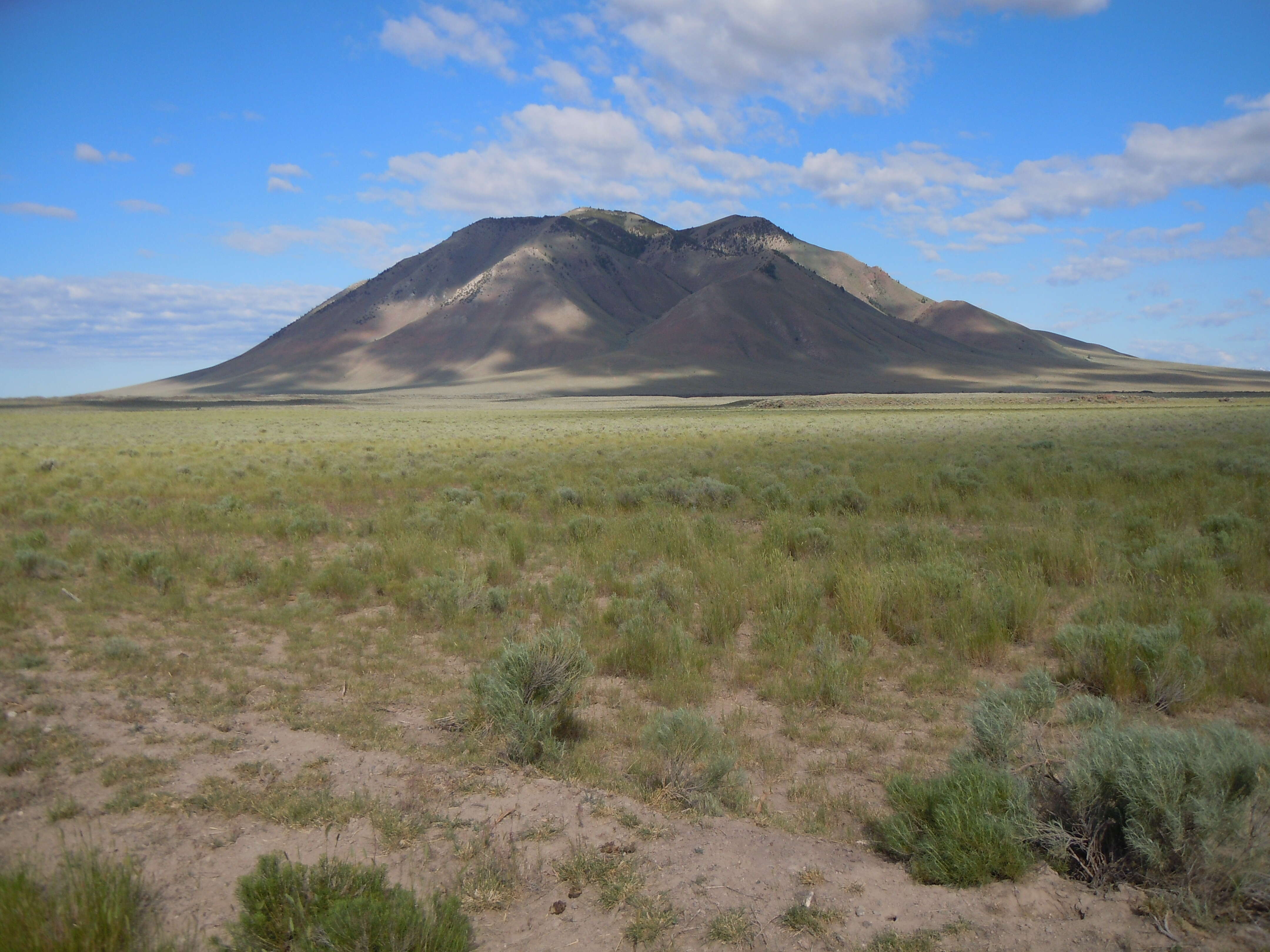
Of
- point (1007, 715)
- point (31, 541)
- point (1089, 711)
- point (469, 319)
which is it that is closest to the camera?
point (1007, 715)

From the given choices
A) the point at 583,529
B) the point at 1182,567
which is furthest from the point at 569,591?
the point at 1182,567

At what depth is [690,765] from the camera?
4.56 metres

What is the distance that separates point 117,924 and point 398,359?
544ft

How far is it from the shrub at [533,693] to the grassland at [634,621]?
112mm

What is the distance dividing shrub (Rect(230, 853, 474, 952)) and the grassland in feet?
1.93

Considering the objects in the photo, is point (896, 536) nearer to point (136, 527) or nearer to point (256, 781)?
point (256, 781)

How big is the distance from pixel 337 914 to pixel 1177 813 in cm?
357

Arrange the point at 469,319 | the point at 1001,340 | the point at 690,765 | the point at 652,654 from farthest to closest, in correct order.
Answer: the point at 1001,340 < the point at 469,319 < the point at 652,654 < the point at 690,765

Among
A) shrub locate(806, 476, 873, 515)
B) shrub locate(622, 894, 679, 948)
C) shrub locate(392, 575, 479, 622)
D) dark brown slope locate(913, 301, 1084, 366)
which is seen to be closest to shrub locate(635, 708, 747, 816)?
shrub locate(622, 894, 679, 948)

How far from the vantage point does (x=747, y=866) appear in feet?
12.0

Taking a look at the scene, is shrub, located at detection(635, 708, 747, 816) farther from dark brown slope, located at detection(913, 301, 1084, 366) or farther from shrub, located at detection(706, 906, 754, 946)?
dark brown slope, located at detection(913, 301, 1084, 366)

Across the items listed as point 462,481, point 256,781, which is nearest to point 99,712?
point 256,781

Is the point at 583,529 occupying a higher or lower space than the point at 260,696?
higher

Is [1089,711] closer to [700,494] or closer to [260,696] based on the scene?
[260,696]
